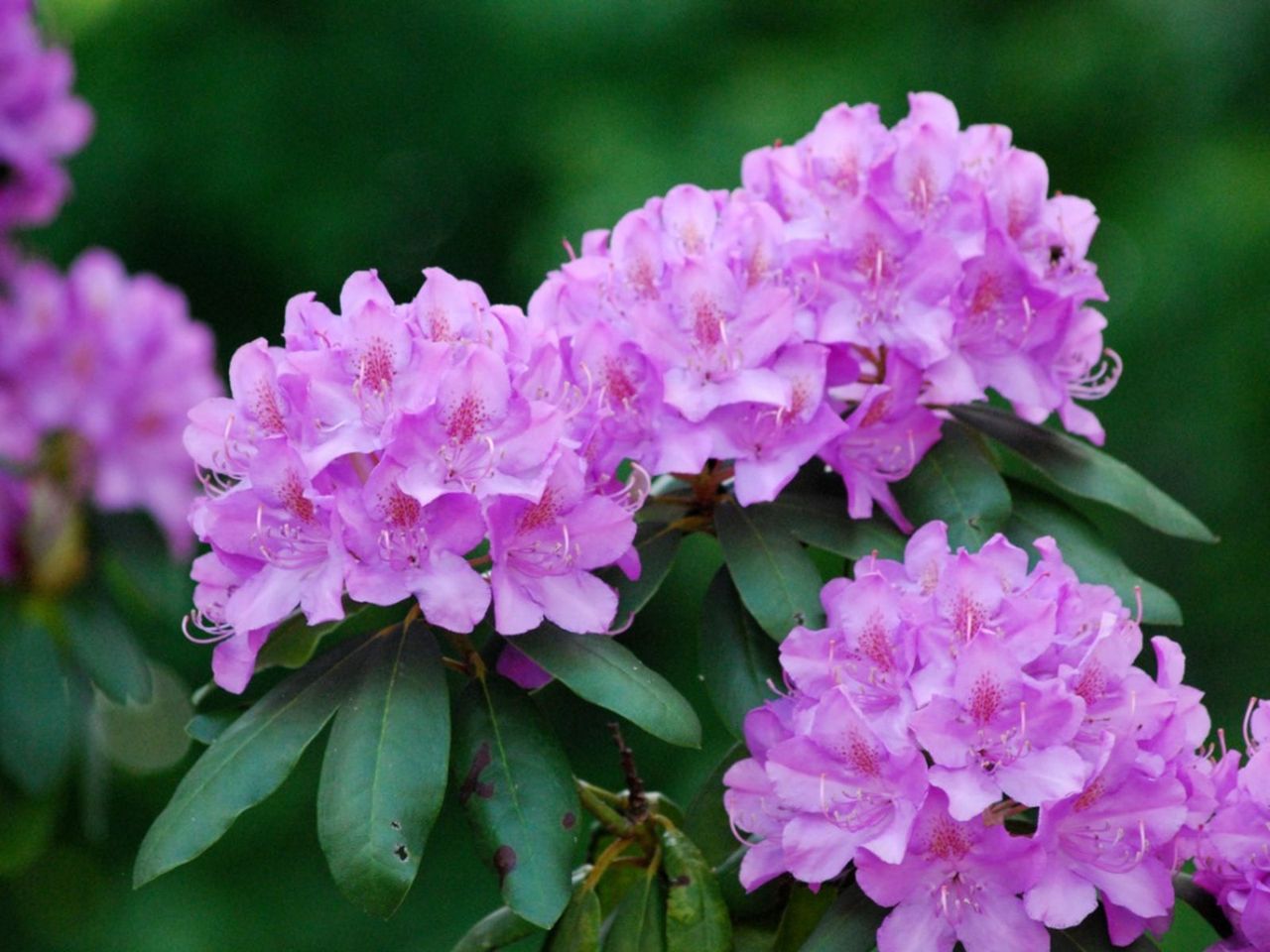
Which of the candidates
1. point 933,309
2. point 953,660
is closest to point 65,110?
point 933,309

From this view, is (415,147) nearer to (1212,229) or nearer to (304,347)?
(1212,229)

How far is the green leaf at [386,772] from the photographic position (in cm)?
98

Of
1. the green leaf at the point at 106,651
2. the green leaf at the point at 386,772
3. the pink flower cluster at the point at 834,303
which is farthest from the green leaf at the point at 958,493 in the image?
the green leaf at the point at 106,651

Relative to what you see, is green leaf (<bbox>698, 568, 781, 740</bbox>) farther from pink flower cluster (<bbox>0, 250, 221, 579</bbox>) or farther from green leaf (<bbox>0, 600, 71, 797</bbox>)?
pink flower cluster (<bbox>0, 250, 221, 579</bbox>)

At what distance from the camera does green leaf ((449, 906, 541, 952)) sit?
1.22 meters

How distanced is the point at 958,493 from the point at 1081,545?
116mm

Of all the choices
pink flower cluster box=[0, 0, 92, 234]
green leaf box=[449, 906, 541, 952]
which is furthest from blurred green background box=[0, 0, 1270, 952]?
green leaf box=[449, 906, 541, 952]

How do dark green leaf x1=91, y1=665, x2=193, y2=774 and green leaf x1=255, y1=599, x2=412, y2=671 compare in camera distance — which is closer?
green leaf x1=255, y1=599, x2=412, y2=671

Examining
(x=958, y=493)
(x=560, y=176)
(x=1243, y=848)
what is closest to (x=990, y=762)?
(x=1243, y=848)

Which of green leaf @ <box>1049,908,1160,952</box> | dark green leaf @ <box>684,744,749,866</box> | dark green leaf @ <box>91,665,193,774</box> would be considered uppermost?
green leaf @ <box>1049,908,1160,952</box>

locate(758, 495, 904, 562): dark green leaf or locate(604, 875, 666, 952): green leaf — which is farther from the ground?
locate(758, 495, 904, 562): dark green leaf

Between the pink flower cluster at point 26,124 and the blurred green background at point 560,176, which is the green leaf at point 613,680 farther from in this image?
the blurred green background at point 560,176

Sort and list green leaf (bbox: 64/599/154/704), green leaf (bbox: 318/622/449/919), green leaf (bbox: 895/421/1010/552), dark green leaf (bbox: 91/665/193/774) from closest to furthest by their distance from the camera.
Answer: green leaf (bbox: 318/622/449/919) < green leaf (bbox: 895/421/1010/552) < green leaf (bbox: 64/599/154/704) < dark green leaf (bbox: 91/665/193/774)

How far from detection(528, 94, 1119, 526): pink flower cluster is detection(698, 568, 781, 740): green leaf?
11 cm
